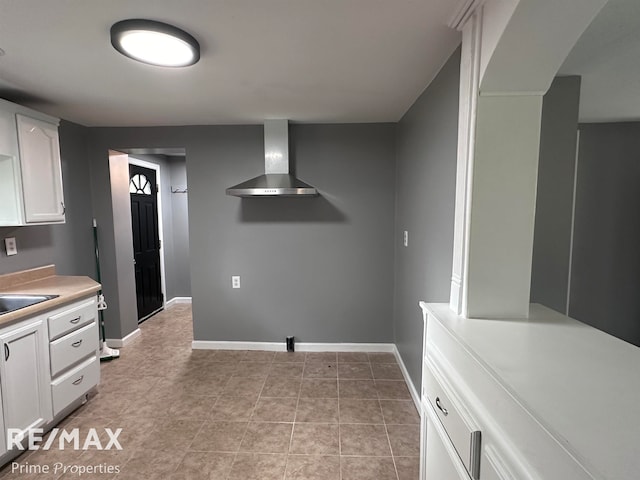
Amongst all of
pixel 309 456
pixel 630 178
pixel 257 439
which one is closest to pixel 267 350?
pixel 257 439

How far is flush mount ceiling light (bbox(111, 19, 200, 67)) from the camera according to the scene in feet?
4.54

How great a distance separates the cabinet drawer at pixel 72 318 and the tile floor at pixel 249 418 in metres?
0.68

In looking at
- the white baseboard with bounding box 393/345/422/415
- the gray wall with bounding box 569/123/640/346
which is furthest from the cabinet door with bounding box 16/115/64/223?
the gray wall with bounding box 569/123/640/346

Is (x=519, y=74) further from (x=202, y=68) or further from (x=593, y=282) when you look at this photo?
(x=593, y=282)

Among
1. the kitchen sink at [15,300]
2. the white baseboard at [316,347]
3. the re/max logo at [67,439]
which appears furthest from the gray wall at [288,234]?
the re/max logo at [67,439]

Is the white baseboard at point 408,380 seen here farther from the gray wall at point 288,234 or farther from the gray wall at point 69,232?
the gray wall at point 69,232

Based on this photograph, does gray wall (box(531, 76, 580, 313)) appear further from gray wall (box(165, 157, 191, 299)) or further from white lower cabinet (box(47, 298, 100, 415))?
gray wall (box(165, 157, 191, 299))

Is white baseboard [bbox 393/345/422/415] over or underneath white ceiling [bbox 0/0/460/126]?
underneath

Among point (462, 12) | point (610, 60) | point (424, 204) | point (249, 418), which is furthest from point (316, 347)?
point (610, 60)

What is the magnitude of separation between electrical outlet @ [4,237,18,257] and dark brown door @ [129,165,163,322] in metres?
1.58

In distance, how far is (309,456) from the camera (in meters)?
1.89

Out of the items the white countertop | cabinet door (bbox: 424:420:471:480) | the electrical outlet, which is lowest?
cabinet door (bbox: 424:420:471:480)

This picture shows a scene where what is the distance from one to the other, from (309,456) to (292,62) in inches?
93.8

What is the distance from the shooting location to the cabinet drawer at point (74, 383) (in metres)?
2.08
